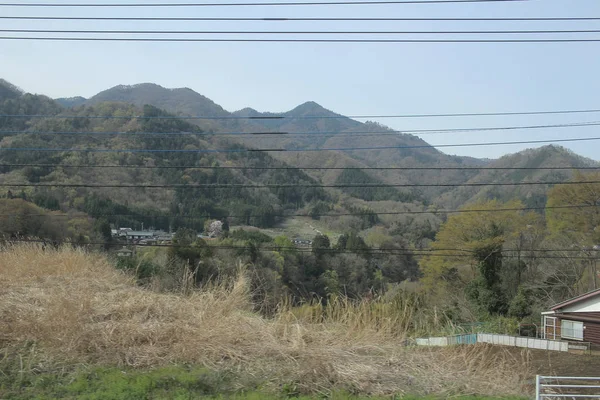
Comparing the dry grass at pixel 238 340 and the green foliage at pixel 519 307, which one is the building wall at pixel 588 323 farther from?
the dry grass at pixel 238 340

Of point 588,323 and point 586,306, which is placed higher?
point 586,306

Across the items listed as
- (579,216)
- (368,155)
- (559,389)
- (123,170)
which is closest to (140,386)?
(559,389)

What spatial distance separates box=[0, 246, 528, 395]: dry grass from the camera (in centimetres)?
675

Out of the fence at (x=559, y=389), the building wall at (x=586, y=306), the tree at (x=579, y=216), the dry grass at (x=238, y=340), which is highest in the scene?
the tree at (x=579, y=216)

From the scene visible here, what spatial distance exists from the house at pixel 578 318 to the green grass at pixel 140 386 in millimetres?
22931

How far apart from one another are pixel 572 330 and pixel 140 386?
83.4ft

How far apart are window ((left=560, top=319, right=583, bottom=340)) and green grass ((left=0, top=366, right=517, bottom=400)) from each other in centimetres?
2321

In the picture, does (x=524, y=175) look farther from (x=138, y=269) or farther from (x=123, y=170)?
(x=138, y=269)

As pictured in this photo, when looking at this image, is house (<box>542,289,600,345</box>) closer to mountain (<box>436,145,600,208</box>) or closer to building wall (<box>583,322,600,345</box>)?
building wall (<box>583,322,600,345</box>)

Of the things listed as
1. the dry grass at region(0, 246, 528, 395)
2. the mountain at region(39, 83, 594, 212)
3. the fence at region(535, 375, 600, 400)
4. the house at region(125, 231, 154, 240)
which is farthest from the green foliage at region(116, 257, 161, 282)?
the house at region(125, 231, 154, 240)

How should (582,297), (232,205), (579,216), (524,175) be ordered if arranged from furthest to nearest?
(524,175)
(232,205)
(579,216)
(582,297)

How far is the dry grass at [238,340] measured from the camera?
6.75m

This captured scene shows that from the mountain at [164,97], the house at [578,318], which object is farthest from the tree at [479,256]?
the mountain at [164,97]

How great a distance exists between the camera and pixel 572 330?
2698cm
